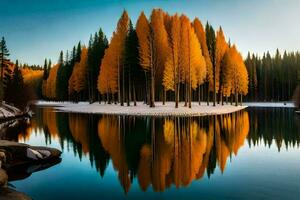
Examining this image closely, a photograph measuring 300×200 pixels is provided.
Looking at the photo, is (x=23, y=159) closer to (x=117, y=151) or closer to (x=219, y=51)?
(x=117, y=151)

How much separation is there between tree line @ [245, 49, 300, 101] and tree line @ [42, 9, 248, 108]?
132 feet

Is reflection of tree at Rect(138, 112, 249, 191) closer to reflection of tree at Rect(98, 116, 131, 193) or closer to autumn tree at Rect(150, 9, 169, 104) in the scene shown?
reflection of tree at Rect(98, 116, 131, 193)

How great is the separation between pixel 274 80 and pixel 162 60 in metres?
66.3

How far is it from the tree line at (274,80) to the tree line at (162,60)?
1584 inches

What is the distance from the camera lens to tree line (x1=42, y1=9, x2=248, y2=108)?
Result: 137ft

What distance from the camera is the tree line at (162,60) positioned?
137 ft

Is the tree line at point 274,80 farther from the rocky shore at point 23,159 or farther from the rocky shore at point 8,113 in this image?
the rocky shore at point 23,159

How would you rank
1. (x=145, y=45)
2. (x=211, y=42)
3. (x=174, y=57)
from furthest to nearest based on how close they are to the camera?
(x=211, y=42) < (x=145, y=45) < (x=174, y=57)

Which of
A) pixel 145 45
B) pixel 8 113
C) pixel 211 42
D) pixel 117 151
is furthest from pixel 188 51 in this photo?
pixel 117 151

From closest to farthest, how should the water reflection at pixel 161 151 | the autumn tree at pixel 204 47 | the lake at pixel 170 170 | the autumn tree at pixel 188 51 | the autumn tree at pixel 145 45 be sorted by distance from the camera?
the lake at pixel 170 170 < the water reflection at pixel 161 151 < the autumn tree at pixel 188 51 < the autumn tree at pixel 145 45 < the autumn tree at pixel 204 47

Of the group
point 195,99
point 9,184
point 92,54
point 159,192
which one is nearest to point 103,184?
point 159,192

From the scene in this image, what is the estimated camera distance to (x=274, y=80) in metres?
101

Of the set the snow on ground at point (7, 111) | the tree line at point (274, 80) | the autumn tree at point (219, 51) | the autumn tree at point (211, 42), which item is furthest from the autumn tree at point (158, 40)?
the tree line at point (274, 80)

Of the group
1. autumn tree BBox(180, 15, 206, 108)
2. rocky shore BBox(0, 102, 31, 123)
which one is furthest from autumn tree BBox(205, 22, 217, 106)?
rocky shore BBox(0, 102, 31, 123)
